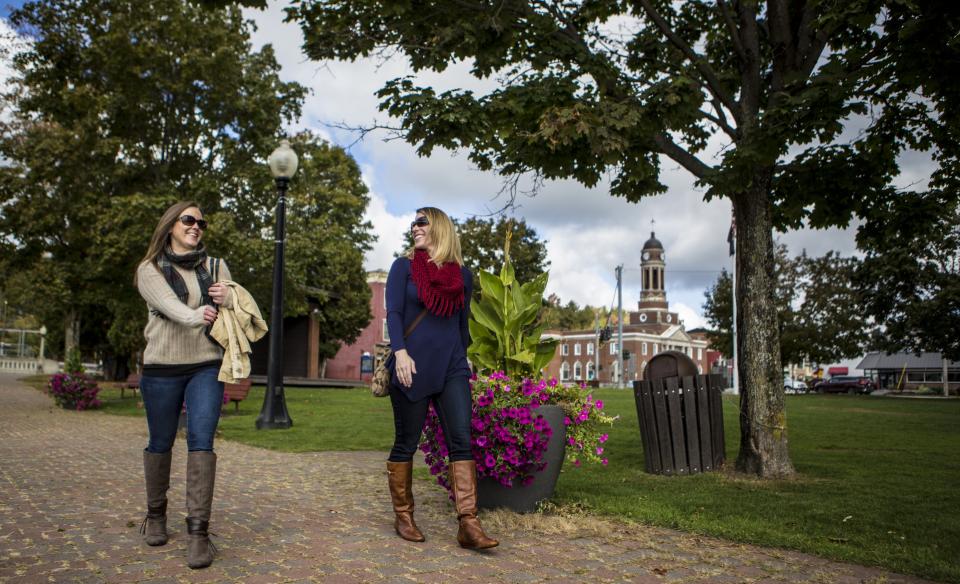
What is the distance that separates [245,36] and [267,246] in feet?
20.6

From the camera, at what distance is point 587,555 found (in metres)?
4.46

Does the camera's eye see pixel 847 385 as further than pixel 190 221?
Yes

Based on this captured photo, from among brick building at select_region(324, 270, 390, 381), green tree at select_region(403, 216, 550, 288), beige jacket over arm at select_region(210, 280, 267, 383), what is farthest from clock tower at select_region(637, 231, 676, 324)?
beige jacket over arm at select_region(210, 280, 267, 383)

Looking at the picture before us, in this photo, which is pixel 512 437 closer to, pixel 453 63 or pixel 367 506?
pixel 367 506

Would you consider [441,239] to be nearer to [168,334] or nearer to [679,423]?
[168,334]

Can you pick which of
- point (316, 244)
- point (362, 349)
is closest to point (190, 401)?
point (316, 244)

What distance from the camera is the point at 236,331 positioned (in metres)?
4.28

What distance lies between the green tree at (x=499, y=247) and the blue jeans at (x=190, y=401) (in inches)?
1163

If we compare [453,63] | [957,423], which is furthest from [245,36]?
[957,423]

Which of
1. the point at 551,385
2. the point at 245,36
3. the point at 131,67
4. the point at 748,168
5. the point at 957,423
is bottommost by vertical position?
the point at 957,423

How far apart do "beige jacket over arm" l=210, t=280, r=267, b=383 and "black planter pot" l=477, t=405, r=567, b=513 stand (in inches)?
84.2

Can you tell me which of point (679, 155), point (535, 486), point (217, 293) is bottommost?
point (535, 486)

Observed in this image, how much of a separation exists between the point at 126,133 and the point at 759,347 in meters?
19.1

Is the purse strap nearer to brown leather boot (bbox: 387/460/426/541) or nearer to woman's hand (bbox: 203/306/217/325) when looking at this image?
brown leather boot (bbox: 387/460/426/541)
